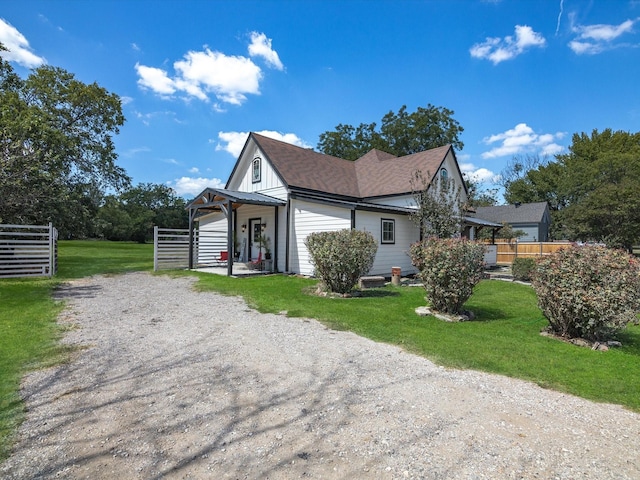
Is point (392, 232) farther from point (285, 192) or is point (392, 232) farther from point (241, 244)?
point (241, 244)

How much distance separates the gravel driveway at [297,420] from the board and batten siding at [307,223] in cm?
834

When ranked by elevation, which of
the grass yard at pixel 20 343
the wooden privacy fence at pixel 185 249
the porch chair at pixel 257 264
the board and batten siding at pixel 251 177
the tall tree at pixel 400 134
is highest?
the tall tree at pixel 400 134

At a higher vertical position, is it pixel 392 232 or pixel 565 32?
pixel 565 32

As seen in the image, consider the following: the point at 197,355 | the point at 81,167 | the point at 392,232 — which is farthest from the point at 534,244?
the point at 81,167

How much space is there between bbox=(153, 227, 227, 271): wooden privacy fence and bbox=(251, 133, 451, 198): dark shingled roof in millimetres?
5137

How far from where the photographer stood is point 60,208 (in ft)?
56.1

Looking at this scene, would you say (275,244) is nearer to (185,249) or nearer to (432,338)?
(185,249)

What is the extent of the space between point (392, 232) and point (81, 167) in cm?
1975

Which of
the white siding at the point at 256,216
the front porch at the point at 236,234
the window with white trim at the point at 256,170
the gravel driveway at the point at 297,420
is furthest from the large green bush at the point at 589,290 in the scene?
the window with white trim at the point at 256,170

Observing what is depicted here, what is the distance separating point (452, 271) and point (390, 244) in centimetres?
742

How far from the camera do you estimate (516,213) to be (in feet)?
127

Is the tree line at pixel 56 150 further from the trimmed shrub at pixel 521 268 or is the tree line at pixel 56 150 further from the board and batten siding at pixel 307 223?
the trimmed shrub at pixel 521 268

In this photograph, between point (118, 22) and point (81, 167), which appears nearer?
point (118, 22)

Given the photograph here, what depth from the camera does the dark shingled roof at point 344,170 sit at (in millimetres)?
17125
